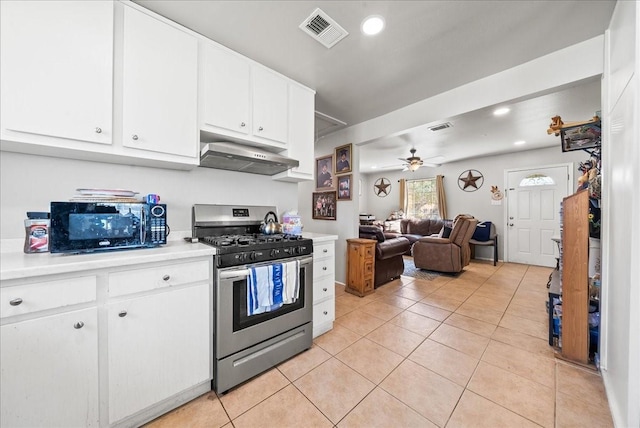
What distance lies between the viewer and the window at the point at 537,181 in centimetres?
486

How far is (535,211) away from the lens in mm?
5008

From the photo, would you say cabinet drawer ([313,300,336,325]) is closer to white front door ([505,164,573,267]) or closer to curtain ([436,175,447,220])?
white front door ([505,164,573,267])

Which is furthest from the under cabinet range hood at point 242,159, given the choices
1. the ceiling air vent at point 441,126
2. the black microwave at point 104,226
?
the ceiling air vent at point 441,126

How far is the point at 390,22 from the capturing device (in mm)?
1634

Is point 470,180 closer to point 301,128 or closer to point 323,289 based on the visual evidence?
point 301,128

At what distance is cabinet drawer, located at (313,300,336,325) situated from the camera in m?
2.13

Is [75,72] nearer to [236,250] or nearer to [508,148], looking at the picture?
[236,250]

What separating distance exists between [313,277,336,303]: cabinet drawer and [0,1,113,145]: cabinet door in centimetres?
183

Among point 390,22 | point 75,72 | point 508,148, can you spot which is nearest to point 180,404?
point 75,72

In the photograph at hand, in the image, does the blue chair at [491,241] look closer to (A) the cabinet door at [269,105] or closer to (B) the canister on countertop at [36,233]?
(A) the cabinet door at [269,105]

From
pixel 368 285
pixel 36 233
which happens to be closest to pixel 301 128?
pixel 36 233

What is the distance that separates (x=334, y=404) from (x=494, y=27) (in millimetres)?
2795

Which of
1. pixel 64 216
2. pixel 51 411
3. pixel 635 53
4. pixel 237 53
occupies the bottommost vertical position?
pixel 51 411

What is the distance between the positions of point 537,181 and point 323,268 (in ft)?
18.3
